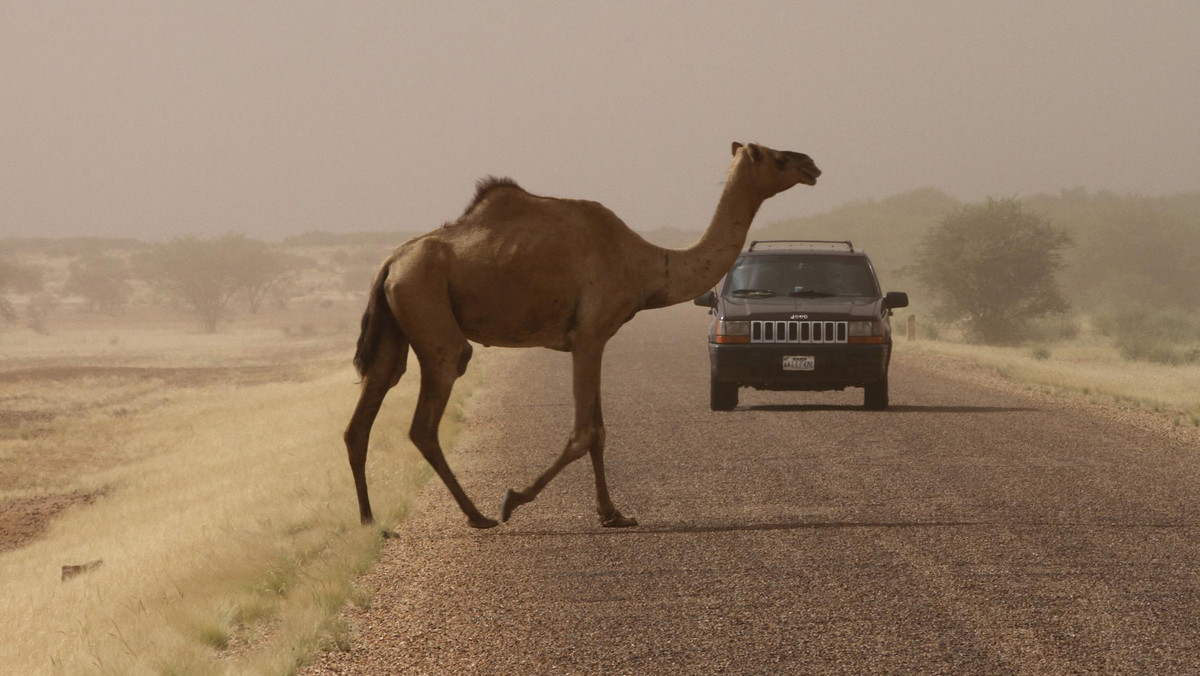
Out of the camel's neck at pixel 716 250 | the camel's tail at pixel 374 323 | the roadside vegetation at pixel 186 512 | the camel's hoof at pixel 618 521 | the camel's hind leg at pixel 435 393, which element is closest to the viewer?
the roadside vegetation at pixel 186 512

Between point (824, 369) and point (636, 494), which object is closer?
point (636, 494)

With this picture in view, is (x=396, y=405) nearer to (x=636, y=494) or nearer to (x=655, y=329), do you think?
(x=636, y=494)

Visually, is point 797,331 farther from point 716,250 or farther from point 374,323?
point 374,323

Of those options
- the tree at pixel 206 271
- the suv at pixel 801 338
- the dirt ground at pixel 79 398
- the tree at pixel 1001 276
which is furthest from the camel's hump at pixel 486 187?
the tree at pixel 206 271

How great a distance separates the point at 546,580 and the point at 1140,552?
3.75 meters

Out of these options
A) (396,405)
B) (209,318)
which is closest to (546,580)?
(396,405)

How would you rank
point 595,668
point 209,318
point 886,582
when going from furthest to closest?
point 209,318 → point 886,582 → point 595,668

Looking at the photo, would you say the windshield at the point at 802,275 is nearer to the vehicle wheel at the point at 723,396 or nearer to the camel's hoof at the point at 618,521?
the vehicle wheel at the point at 723,396

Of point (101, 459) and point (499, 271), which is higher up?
point (499, 271)

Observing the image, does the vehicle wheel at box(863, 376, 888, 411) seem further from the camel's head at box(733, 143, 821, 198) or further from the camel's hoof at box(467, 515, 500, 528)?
the camel's hoof at box(467, 515, 500, 528)

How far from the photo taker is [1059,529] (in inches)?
329

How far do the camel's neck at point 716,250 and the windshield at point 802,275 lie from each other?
6581 mm

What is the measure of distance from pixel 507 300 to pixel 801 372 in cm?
703

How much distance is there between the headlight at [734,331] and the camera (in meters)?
14.6
